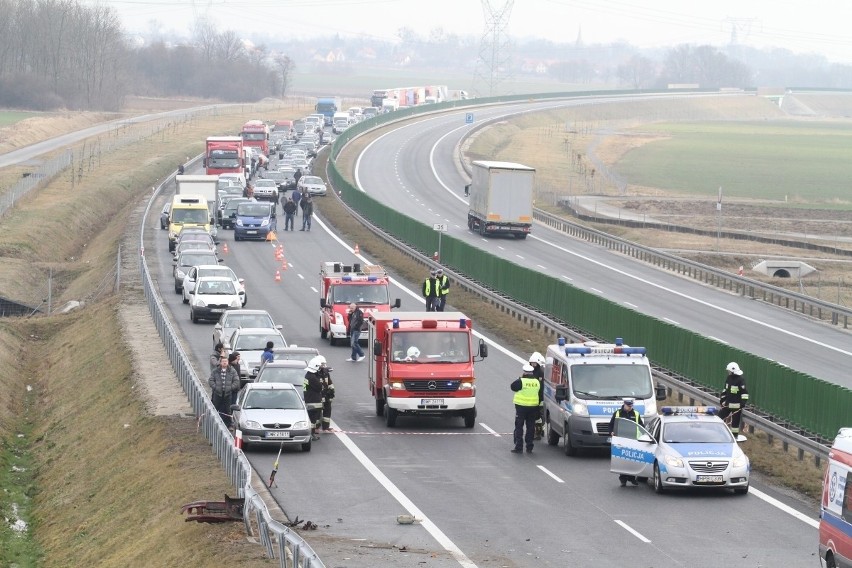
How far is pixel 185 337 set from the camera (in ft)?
142

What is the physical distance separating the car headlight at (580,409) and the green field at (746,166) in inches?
3205

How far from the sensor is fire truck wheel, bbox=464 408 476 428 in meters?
30.2

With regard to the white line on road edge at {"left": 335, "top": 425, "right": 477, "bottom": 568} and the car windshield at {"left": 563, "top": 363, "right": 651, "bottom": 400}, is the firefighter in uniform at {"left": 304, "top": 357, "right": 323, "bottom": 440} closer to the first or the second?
the white line on road edge at {"left": 335, "top": 425, "right": 477, "bottom": 568}

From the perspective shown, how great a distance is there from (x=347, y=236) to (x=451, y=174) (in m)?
40.8

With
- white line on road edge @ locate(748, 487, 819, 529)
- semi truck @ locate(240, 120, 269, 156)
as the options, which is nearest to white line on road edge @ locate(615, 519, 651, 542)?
white line on road edge @ locate(748, 487, 819, 529)

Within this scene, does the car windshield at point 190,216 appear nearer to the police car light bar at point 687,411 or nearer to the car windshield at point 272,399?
the car windshield at point 272,399

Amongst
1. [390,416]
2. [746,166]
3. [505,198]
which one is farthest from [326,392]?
[746,166]

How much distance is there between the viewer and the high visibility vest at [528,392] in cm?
2719

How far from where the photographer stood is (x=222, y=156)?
89875 mm

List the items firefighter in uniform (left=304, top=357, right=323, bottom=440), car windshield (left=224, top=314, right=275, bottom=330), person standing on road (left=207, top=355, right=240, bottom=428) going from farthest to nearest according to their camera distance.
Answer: car windshield (left=224, top=314, right=275, bottom=330)
person standing on road (left=207, top=355, right=240, bottom=428)
firefighter in uniform (left=304, top=357, right=323, bottom=440)

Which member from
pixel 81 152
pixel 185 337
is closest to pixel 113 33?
pixel 81 152

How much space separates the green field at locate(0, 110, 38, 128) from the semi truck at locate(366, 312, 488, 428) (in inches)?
4664

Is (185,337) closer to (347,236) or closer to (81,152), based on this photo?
(347,236)

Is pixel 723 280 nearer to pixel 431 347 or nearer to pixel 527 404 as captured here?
pixel 431 347
